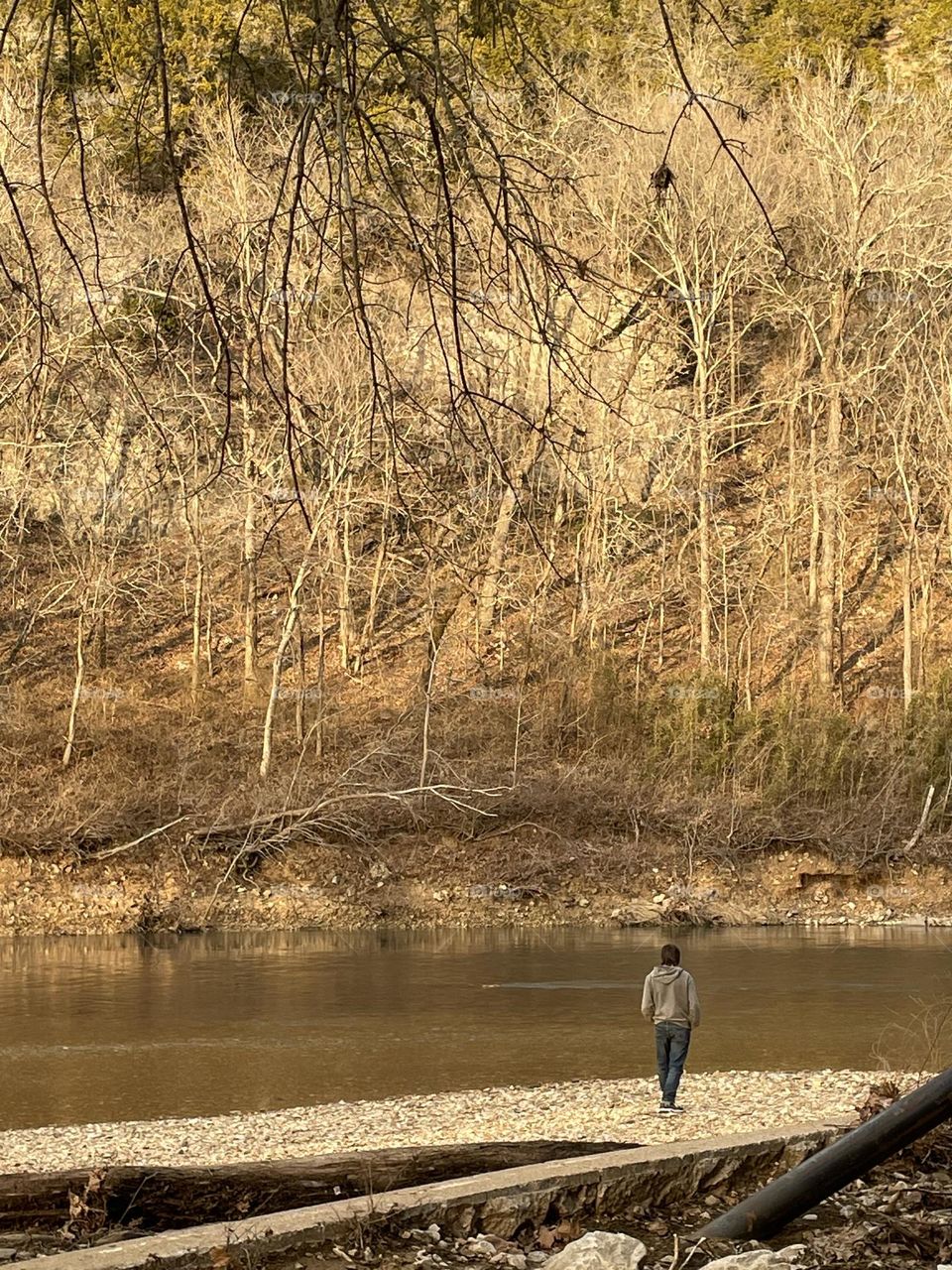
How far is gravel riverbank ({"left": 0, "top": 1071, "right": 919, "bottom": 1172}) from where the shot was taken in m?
11.9

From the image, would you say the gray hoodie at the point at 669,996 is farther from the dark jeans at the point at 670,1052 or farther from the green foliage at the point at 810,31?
the green foliage at the point at 810,31

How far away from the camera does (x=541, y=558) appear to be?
31.0m

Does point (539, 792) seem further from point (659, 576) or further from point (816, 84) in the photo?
point (816, 84)

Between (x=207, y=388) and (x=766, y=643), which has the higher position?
(x=207, y=388)

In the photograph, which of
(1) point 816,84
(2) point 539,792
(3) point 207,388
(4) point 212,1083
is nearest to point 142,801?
(2) point 539,792

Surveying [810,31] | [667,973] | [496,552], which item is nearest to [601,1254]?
[667,973]

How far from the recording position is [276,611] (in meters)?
43.8

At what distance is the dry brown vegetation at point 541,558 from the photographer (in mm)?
32750

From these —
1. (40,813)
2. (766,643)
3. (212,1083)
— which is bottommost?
(212,1083)

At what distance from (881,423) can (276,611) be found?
17.3m

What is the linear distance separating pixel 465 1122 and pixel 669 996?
82.8 inches

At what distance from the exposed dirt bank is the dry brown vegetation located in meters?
0.57

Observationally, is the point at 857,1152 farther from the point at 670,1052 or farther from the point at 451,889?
the point at 451,889

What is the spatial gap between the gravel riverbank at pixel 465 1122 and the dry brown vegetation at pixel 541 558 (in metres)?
16.0
